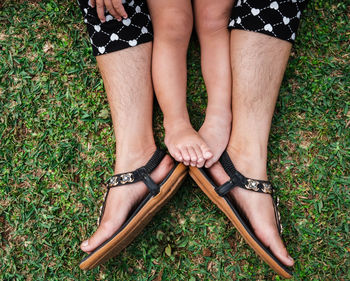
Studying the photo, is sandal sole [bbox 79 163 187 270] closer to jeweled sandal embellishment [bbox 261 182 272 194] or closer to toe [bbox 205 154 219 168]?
toe [bbox 205 154 219 168]

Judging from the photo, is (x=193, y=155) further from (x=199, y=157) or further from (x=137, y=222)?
(x=137, y=222)

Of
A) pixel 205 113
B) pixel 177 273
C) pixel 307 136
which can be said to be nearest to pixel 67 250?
pixel 177 273

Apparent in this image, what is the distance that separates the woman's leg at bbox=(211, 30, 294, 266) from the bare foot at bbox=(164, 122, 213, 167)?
15 cm

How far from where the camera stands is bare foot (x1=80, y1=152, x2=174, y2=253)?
6.07 feet

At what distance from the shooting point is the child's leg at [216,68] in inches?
77.7

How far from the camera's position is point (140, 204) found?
1.85 metres

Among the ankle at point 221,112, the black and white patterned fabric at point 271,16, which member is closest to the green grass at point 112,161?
the ankle at point 221,112

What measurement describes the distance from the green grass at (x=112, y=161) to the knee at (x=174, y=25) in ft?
1.07

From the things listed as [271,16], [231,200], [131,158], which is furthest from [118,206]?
[271,16]

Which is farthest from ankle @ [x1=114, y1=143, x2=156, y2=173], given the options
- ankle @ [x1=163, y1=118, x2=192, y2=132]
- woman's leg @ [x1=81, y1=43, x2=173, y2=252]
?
ankle @ [x1=163, y1=118, x2=192, y2=132]

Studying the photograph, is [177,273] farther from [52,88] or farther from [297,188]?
[52,88]

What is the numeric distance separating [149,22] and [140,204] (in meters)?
1.09

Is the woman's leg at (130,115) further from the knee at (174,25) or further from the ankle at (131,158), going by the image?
the knee at (174,25)

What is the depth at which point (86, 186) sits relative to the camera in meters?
2.23
